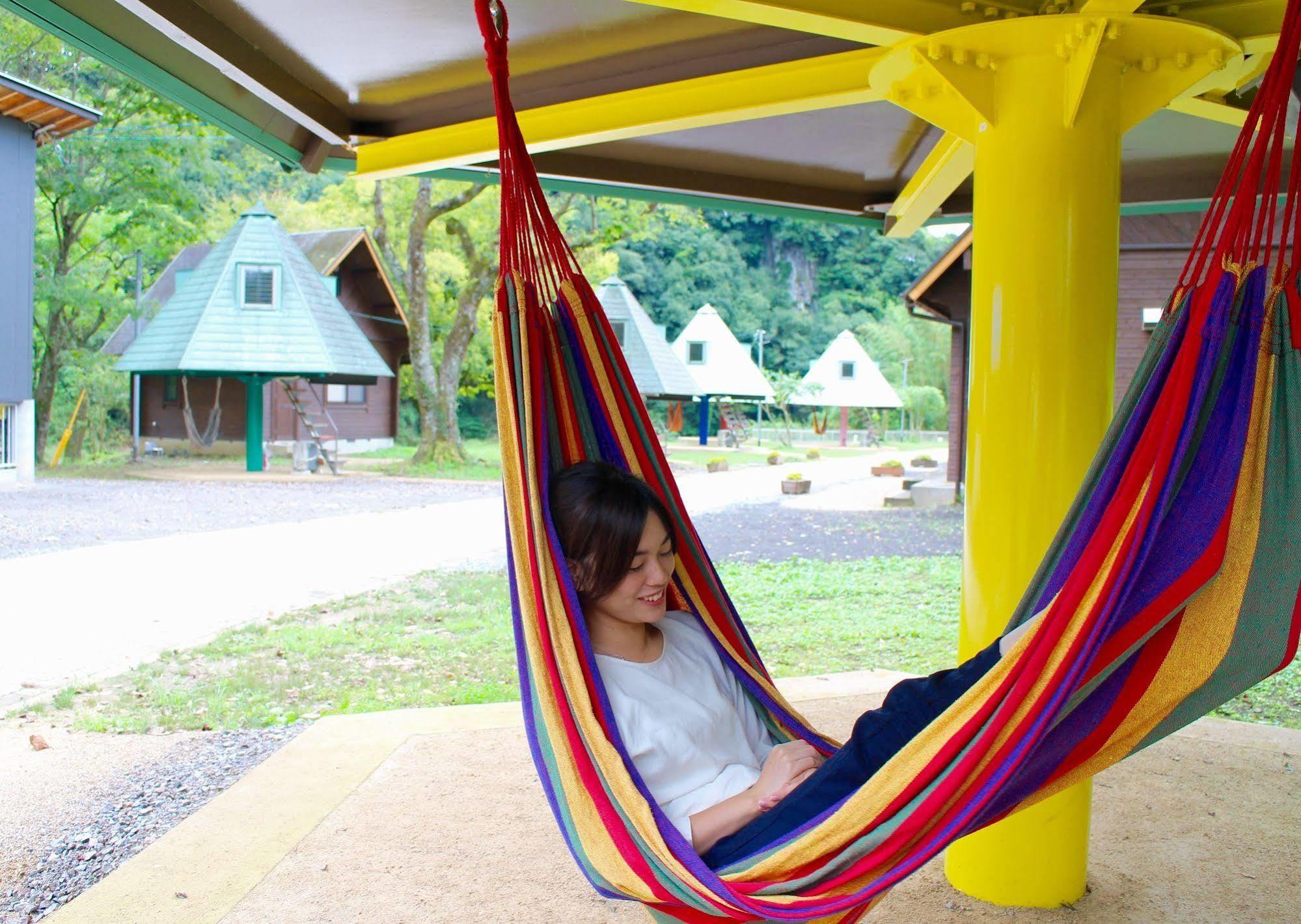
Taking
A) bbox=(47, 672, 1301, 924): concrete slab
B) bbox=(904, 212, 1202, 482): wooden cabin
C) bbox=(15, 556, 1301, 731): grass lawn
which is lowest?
bbox=(15, 556, 1301, 731): grass lawn

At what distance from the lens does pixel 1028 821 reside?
2084 millimetres

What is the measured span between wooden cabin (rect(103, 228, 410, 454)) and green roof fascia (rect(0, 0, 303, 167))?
1283 cm

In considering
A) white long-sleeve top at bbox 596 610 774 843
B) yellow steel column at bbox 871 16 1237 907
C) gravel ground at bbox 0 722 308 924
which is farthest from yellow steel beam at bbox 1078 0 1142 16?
gravel ground at bbox 0 722 308 924

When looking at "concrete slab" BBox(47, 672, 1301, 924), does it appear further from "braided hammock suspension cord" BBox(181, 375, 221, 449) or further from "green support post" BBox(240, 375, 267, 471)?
"braided hammock suspension cord" BBox(181, 375, 221, 449)

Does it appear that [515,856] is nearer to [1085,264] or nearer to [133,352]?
[1085,264]

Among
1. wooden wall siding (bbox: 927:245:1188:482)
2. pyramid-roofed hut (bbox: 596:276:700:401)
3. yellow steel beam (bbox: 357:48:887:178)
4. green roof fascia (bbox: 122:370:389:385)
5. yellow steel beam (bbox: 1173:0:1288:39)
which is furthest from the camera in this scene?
pyramid-roofed hut (bbox: 596:276:700:401)

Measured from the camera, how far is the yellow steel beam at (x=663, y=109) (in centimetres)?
231

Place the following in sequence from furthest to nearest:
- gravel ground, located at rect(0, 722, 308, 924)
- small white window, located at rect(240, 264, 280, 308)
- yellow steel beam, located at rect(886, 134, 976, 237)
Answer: small white window, located at rect(240, 264, 280, 308) → yellow steel beam, located at rect(886, 134, 976, 237) → gravel ground, located at rect(0, 722, 308, 924)

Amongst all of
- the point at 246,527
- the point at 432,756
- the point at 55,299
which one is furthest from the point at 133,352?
the point at 432,756

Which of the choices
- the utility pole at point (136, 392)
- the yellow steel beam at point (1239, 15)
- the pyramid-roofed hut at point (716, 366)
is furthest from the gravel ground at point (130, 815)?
the pyramid-roofed hut at point (716, 366)

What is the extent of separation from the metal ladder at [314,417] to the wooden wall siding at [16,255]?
3140 mm

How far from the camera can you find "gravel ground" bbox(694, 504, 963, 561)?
7961 millimetres

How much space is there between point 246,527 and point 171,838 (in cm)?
631

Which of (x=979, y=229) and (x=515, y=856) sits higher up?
(x=979, y=229)
